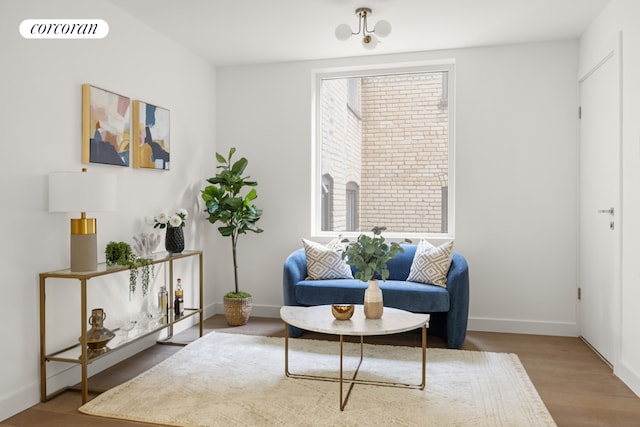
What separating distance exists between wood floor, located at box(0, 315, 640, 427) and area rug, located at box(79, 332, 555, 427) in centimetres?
10

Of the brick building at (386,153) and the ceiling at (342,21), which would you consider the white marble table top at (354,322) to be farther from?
the ceiling at (342,21)

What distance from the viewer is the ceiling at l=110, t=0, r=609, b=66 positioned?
3432mm

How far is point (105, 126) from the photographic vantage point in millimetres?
3287

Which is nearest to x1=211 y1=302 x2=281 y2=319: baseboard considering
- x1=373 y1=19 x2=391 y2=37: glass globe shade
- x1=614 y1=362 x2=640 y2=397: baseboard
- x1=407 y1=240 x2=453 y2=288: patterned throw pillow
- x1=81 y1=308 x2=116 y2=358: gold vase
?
x1=407 y1=240 x2=453 y2=288: patterned throw pillow

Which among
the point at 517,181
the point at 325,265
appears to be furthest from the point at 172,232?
the point at 517,181

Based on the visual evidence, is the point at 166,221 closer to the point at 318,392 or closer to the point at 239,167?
the point at 239,167

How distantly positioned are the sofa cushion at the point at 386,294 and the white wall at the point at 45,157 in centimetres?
140

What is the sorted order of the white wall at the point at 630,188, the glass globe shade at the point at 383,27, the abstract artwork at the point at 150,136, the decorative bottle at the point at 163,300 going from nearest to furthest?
the white wall at the point at 630,188
the glass globe shade at the point at 383,27
the abstract artwork at the point at 150,136
the decorative bottle at the point at 163,300

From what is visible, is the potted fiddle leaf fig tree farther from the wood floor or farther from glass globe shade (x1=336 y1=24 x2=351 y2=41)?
glass globe shade (x1=336 y1=24 x2=351 y2=41)

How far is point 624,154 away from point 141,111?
3405 mm

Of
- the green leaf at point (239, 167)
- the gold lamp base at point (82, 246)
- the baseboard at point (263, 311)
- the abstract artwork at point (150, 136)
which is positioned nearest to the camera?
the gold lamp base at point (82, 246)

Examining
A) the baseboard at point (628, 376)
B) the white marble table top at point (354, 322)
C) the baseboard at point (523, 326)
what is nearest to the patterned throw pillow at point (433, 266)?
the baseboard at point (523, 326)

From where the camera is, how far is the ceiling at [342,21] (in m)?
3.43

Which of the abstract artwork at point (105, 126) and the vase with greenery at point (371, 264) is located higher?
the abstract artwork at point (105, 126)
